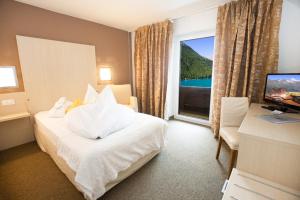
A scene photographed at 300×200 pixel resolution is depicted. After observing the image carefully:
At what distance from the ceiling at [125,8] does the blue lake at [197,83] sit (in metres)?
1.43

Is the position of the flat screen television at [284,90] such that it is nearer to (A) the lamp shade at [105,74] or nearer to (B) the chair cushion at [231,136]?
(B) the chair cushion at [231,136]

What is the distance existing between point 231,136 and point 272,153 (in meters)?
0.76

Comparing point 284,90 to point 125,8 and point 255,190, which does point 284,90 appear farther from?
point 125,8

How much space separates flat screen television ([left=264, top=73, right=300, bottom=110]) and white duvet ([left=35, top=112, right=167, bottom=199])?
1.55 meters

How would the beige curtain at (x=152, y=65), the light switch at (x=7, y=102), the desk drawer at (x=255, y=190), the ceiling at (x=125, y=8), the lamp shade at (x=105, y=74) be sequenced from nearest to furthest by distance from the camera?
the desk drawer at (x=255, y=190)
the light switch at (x=7, y=102)
the ceiling at (x=125, y=8)
the beige curtain at (x=152, y=65)
the lamp shade at (x=105, y=74)

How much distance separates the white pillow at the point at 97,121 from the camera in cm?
158

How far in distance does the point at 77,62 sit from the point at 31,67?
784 mm

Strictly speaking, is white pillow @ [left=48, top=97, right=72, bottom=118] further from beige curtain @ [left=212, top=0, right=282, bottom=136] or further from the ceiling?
beige curtain @ [left=212, top=0, right=282, bottom=136]

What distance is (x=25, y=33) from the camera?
238cm

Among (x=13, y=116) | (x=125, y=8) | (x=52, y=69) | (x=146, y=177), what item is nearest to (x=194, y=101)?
(x=146, y=177)

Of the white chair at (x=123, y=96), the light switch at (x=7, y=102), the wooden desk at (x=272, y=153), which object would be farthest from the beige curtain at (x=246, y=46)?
the light switch at (x=7, y=102)

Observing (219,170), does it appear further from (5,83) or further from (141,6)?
(5,83)

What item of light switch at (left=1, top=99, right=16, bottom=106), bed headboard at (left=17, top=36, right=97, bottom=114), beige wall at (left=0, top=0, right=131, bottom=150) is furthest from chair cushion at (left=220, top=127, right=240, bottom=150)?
light switch at (left=1, top=99, right=16, bottom=106)

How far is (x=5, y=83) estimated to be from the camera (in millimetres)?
2225
